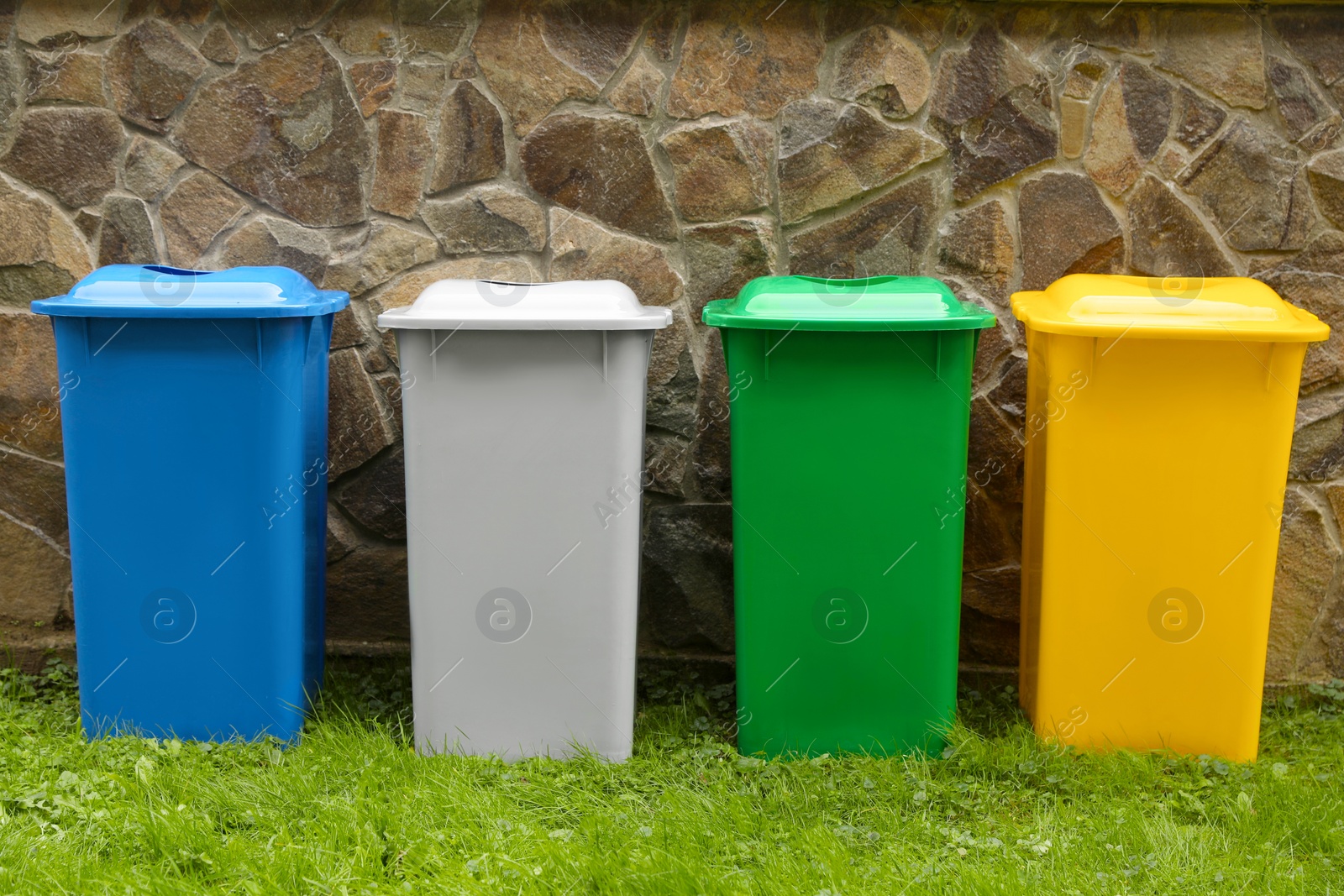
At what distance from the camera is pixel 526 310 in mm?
2506

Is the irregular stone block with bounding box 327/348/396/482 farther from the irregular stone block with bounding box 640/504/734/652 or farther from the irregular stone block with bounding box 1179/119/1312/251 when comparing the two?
the irregular stone block with bounding box 1179/119/1312/251

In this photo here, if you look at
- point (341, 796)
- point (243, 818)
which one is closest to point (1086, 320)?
point (341, 796)

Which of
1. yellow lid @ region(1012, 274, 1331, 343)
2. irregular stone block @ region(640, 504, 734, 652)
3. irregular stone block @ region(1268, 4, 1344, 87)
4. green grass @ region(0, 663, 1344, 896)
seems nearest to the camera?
green grass @ region(0, 663, 1344, 896)

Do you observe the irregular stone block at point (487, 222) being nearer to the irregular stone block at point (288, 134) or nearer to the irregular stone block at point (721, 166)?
the irregular stone block at point (288, 134)

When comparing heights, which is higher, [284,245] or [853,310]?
[284,245]

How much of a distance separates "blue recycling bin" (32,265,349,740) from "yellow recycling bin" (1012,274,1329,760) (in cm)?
198

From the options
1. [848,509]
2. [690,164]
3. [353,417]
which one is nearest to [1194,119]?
[690,164]

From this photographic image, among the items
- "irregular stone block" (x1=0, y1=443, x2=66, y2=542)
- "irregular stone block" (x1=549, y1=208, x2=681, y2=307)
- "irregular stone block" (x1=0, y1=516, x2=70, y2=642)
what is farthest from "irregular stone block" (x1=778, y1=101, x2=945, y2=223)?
"irregular stone block" (x1=0, y1=516, x2=70, y2=642)

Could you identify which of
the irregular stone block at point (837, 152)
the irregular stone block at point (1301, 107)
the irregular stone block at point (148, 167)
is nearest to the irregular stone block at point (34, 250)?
the irregular stone block at point (148, 167)

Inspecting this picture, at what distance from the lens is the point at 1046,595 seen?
104 inches

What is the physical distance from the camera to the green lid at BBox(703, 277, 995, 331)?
95.8 inches

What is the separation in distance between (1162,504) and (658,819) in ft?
4.83

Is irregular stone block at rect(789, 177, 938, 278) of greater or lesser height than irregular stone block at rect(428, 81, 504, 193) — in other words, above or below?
below

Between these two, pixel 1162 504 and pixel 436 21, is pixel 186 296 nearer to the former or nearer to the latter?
pixel 436 21
